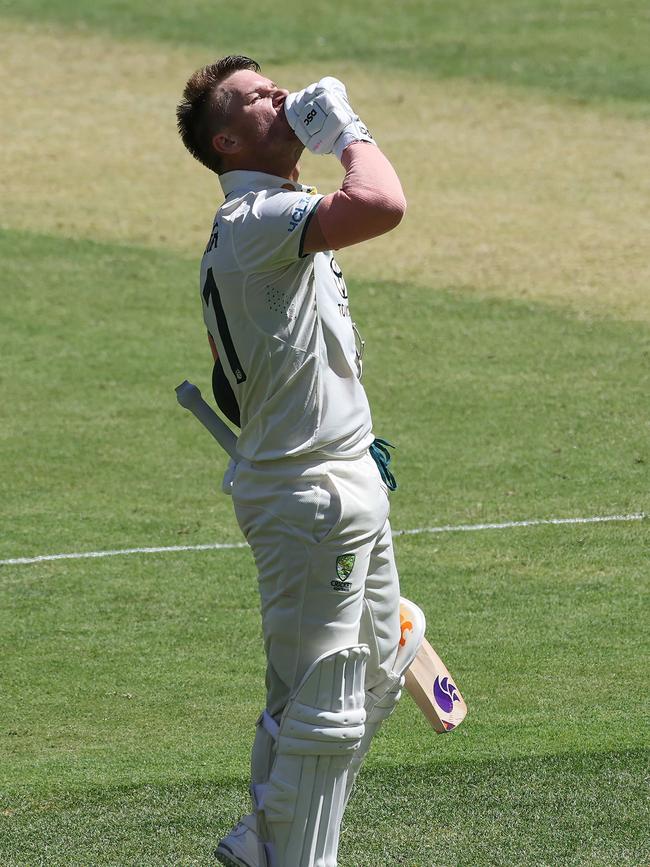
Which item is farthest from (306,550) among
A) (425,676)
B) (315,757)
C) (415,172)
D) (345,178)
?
(415,172)

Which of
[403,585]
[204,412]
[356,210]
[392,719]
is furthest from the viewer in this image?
[403,585]

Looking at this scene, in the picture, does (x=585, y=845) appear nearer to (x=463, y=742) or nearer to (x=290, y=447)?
(x=463, y=742)

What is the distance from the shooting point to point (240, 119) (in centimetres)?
463

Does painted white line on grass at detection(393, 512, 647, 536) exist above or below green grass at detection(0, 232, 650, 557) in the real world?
above

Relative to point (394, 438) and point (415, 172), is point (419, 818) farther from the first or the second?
point (415, 172)

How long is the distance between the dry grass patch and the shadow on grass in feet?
25.8

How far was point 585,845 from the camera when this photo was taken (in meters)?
5.21

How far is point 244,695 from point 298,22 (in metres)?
17.4

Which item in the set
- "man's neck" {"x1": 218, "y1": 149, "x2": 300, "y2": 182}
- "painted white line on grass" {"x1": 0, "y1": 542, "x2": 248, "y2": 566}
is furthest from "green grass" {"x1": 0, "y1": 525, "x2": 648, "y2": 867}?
"man's neck" {"x1": 218, "y1": 149, "x2": 300, "y2": 182}

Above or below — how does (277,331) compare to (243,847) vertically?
above

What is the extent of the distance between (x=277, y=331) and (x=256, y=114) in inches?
26.9

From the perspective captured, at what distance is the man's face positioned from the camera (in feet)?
15.2

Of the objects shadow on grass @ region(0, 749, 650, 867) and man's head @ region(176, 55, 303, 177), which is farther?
shadow on grass @ region(0, 749, 650, 867)

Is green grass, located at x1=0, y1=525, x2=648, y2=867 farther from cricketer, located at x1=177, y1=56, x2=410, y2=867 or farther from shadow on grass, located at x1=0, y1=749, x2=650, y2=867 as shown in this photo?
cricketer, located at x1=177, y1=56, x2=410, y2=867
